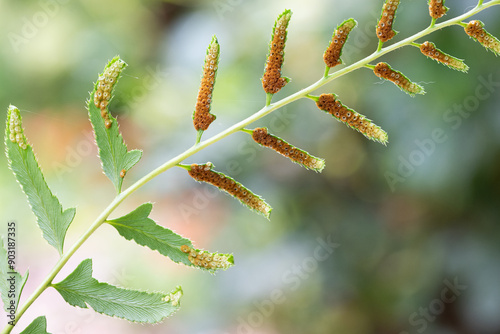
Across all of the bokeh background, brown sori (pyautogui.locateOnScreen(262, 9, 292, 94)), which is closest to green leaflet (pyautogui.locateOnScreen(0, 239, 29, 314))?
brown sori (pyautogui.locateOnScreen(262, 9, 292, 94))

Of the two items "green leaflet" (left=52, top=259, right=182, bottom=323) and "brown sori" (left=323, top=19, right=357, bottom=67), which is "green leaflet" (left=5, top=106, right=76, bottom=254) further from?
"brown sori" (left=323, top=19, right=357, bottom=67)

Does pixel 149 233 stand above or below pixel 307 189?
below

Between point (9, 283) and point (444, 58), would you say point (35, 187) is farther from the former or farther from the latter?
point (444, 58)

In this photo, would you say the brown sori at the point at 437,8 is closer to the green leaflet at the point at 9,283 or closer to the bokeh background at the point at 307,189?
the green leaflet at the point at 9,283

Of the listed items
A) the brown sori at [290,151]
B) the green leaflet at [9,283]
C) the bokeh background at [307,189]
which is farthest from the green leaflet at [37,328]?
the bokeh background at [307,189]

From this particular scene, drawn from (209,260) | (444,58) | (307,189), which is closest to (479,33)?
(444,58)
